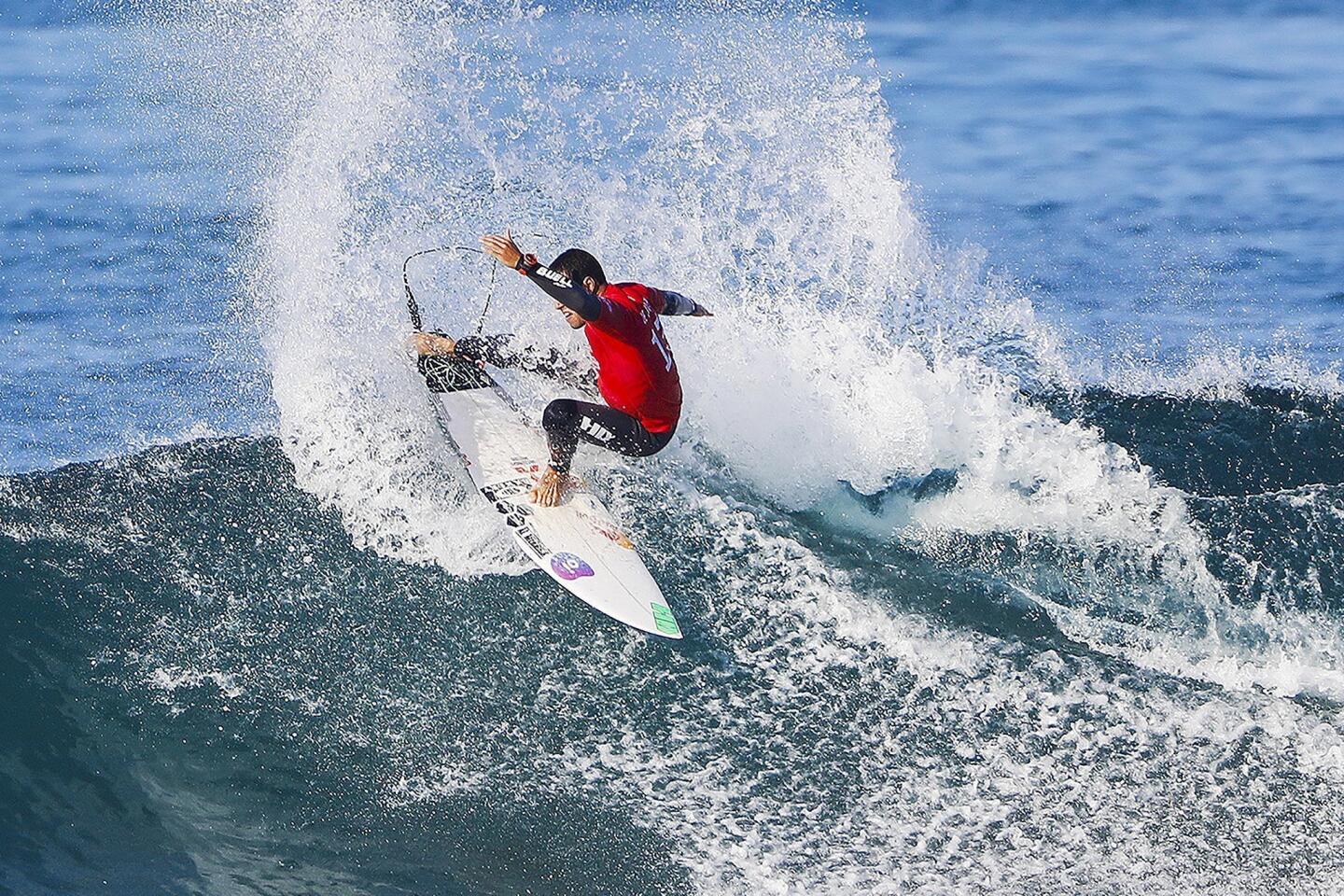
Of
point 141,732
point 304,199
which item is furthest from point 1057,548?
point 304,199

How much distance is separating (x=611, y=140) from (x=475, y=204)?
3636 millimetres

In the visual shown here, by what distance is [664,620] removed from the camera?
365 inches

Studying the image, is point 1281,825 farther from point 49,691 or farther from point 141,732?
point 49,691

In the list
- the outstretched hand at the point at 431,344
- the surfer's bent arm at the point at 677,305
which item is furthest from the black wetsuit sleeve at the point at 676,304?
the outstretched hand at the point at 431,344

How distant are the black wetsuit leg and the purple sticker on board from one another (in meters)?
0.76

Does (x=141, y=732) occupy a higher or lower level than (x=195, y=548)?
lower

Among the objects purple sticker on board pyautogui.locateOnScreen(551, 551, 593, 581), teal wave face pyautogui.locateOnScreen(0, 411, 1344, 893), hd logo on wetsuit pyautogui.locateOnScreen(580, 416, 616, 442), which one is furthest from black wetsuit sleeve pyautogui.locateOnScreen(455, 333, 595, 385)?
purple sticker on board pyautogui.locateOnScreen(551, 551, 593, 581)

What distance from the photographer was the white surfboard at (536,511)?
9453 millimetres

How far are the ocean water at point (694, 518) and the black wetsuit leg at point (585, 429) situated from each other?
29.9 inches

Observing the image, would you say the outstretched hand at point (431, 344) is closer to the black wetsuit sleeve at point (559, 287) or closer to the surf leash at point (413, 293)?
the surf leash at point (413, 293)

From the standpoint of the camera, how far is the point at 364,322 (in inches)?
472

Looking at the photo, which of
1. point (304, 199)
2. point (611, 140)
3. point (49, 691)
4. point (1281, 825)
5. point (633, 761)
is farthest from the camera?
point (611, 140)

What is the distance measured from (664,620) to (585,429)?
1584mm

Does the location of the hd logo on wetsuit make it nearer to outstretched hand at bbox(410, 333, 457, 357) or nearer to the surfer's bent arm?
the surfer's bent arm
